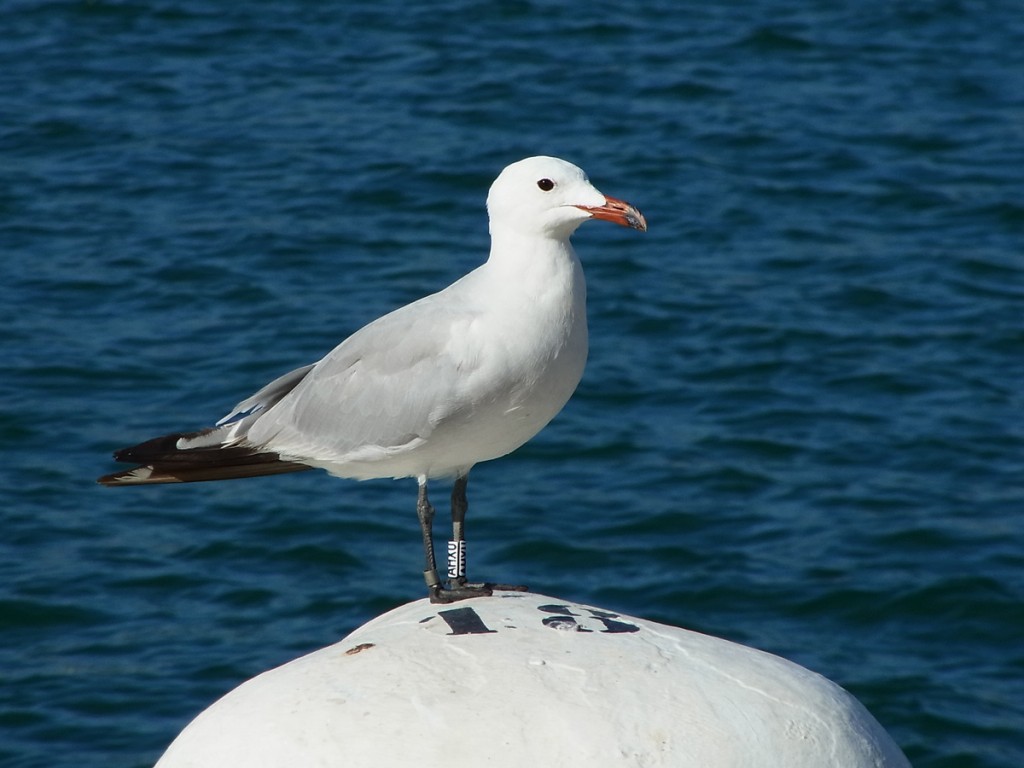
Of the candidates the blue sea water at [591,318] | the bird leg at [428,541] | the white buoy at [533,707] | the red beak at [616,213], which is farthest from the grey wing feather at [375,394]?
the blue sea water at [591,318]

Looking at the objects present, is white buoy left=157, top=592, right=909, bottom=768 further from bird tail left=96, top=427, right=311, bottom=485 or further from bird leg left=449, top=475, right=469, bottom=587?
bird tail left=96, top=427, right=311, bottom=485

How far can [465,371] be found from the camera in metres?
5.30

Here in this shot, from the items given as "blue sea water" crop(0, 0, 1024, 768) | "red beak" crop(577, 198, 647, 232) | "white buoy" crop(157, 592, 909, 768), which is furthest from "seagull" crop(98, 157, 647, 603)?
"blue sea water" crop(0, 0, 1024, 768)

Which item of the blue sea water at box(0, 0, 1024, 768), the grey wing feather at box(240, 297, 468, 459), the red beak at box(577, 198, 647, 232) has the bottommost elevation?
the blue sea water at box(0, 0, 1024, 768)

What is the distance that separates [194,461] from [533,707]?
1727mm

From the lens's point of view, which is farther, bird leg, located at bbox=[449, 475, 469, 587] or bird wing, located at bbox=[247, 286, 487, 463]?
bird leg, located at bbox=[449, 475, 469, 587]

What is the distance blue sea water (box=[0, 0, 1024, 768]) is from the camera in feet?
27.5

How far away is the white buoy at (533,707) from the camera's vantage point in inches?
185

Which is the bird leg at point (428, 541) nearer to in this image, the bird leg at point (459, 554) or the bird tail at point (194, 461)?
the bird leg at point (459, 554)

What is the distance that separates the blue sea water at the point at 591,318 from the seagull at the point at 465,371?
2.29 meters

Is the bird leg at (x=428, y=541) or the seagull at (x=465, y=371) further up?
the seagull at (x=465, y=371)

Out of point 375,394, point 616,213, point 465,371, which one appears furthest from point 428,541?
point 616,213

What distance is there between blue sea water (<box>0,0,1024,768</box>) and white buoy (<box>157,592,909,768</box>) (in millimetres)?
2668

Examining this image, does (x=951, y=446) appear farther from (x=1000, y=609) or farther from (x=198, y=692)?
(x=198, y=692)
